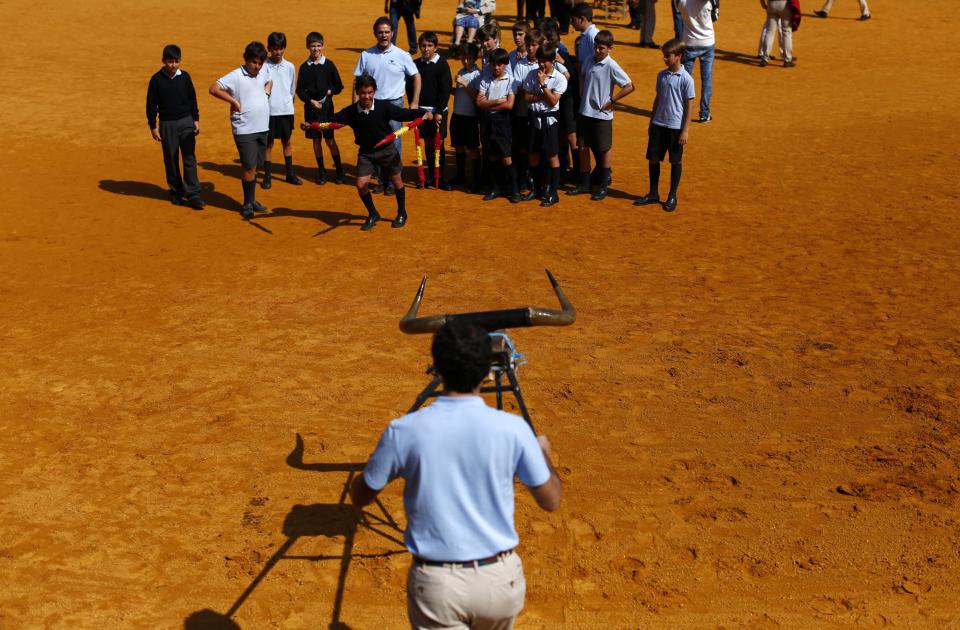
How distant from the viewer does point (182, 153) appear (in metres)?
14.0

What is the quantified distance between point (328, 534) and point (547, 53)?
8324 mm

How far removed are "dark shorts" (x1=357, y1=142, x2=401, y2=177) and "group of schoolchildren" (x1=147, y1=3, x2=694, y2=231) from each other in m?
0.01

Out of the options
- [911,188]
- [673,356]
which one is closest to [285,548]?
[673,356]

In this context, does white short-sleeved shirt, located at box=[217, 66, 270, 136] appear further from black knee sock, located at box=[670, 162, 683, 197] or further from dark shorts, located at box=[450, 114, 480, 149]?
black knee sock, located at box=[670, 162, 683, 197]

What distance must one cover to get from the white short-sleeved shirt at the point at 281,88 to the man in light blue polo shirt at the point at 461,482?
1118 cm

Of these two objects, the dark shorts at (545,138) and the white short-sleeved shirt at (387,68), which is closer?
the dark shorts at (545,138)

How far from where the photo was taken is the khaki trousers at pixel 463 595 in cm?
402

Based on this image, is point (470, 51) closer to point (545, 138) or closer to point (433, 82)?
point (433, 82)

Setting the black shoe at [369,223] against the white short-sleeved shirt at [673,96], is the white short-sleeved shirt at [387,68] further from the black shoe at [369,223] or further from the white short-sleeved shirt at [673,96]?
the white short-sleeved shirt at [673,96]

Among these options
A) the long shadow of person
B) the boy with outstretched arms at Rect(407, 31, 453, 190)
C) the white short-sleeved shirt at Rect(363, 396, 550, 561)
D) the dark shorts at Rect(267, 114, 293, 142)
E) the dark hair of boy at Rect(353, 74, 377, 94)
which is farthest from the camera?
the dark shorts at Rect(267, 114, 293, 142)

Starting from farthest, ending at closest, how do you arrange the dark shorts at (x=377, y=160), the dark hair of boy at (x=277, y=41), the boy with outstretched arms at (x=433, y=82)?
the boy with outstretched arms at (x=433, y=82) < the dark hair of boy at (x=277, y=41) < the dark shorts at (x=377, y=160)

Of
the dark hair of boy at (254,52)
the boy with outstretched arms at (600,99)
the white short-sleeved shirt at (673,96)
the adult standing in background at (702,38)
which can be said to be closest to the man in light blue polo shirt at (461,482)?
the white short-sleeved shirt at (673,96)

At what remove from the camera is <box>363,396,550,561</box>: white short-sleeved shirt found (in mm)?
4004

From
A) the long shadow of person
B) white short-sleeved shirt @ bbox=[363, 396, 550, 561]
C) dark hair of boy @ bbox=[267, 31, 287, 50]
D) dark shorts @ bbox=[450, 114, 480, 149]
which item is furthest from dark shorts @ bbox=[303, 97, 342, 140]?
white short-sleeved shirt @ bbox=[363, 396, 550, 561]
